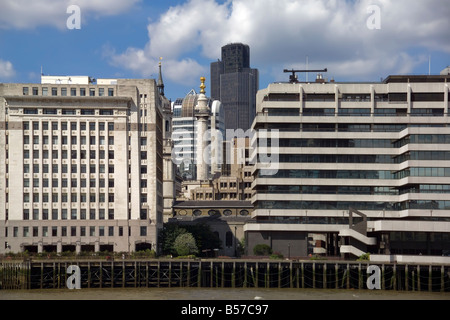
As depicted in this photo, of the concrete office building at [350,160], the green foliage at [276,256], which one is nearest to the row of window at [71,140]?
the concrete office building at [350,160]

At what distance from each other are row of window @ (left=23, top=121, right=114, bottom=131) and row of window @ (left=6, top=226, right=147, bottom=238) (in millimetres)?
17748

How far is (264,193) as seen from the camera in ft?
489

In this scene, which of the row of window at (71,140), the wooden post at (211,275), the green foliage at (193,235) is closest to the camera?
the wooden post at (211,275)

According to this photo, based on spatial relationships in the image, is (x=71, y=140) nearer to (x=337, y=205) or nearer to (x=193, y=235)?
(x=193, y=235)

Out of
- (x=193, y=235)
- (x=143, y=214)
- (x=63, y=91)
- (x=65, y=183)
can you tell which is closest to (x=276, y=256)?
(x=143, y=214)

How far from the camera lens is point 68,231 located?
511 ft

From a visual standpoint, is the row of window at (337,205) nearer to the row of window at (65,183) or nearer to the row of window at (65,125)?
the row of window at (65,183)

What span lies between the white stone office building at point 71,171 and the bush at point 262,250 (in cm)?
2070

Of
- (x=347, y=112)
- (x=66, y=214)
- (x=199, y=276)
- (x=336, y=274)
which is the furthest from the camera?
(x=66, y=214)

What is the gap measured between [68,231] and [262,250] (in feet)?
116

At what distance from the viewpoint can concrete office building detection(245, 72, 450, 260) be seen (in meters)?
140

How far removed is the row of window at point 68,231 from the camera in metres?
155

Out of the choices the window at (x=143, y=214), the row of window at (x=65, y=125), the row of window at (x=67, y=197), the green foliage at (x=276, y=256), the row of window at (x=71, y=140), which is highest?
the row of window at (x=65, y=125)
